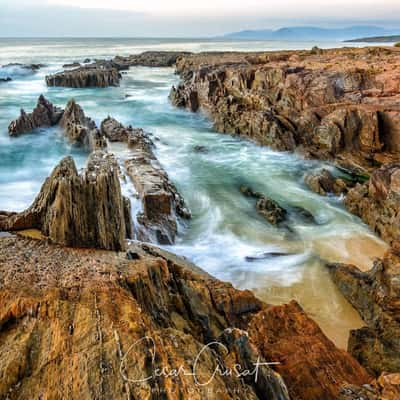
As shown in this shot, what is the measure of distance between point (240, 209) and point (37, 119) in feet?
53.2

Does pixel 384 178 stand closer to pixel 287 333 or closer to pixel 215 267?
pixel 215 267

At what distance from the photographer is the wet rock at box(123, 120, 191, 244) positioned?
10.4 m

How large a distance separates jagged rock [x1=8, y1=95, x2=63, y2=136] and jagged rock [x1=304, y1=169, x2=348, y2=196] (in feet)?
57.5

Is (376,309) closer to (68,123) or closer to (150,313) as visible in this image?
(150,313)

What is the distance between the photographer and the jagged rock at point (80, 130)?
16.8 metres

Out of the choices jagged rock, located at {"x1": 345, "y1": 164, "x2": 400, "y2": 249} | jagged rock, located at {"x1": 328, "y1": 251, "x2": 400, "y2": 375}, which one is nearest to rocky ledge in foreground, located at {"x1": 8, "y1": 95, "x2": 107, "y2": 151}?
jagged rock, located at {"x1": 345, "y1": 164, "x2": 400, "y2": 249}

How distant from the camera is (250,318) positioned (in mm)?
6156

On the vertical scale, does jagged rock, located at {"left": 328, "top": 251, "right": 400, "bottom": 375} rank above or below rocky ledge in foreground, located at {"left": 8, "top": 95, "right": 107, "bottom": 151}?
below

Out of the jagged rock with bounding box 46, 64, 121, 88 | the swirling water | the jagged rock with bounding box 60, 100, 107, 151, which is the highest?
the jagged rock with bounding box 46, 64, 121, 88

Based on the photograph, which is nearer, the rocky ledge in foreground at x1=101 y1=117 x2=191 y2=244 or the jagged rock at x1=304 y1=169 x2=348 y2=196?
the rocky ledge in foreground at x1=101 y1=117 x2=191 y2=244

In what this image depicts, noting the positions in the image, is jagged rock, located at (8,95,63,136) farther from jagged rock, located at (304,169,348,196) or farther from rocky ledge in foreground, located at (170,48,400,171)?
jagged rock, located at (304,169,348,196)

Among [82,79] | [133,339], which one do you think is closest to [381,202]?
[133,339]

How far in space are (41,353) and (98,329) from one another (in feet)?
1.89

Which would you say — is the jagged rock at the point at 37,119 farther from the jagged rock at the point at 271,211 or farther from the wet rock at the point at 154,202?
the jagged rock at the point at 271,211
